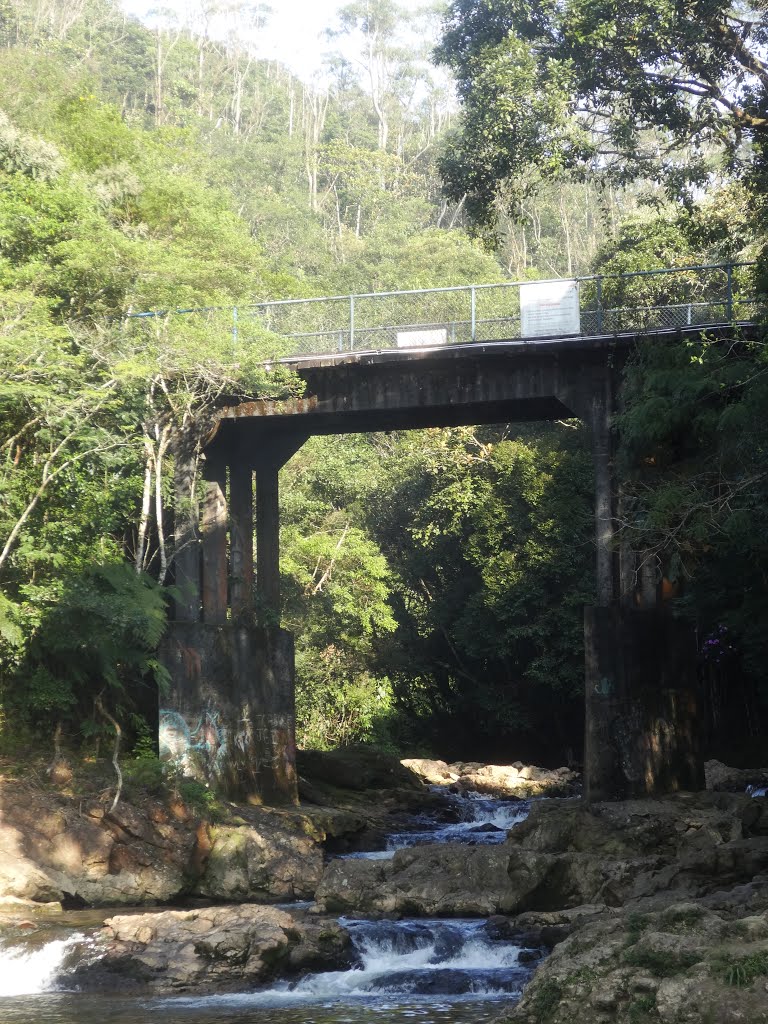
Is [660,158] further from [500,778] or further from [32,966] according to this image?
[32,966]

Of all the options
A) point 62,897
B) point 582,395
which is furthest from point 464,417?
point 62,897

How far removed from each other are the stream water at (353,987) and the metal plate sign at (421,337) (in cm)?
1361

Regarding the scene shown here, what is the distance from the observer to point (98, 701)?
92.6ft

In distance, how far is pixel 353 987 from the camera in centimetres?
1758

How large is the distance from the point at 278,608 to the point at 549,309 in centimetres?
1076

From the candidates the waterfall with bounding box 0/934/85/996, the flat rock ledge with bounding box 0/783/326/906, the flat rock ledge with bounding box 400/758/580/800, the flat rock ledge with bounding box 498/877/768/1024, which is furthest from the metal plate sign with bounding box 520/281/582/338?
the flat rock ledge with bounding box 498/877/768/1024

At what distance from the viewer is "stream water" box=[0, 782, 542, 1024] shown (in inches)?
629

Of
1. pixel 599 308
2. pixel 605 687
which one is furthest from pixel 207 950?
pixel 599 308

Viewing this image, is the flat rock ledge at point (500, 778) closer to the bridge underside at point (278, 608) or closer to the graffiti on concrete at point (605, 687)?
the bridge underside at point (278, 608)

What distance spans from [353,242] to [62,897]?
57.9 m

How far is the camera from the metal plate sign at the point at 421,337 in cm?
2928

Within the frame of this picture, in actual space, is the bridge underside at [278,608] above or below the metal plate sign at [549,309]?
below

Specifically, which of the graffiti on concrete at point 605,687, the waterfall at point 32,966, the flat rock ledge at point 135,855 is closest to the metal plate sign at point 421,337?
the graffiti on concrete at point 605,687

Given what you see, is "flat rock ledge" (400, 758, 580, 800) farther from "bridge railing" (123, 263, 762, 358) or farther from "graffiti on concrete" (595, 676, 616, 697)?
"bridge railing" (123, 263, 762, 358)
